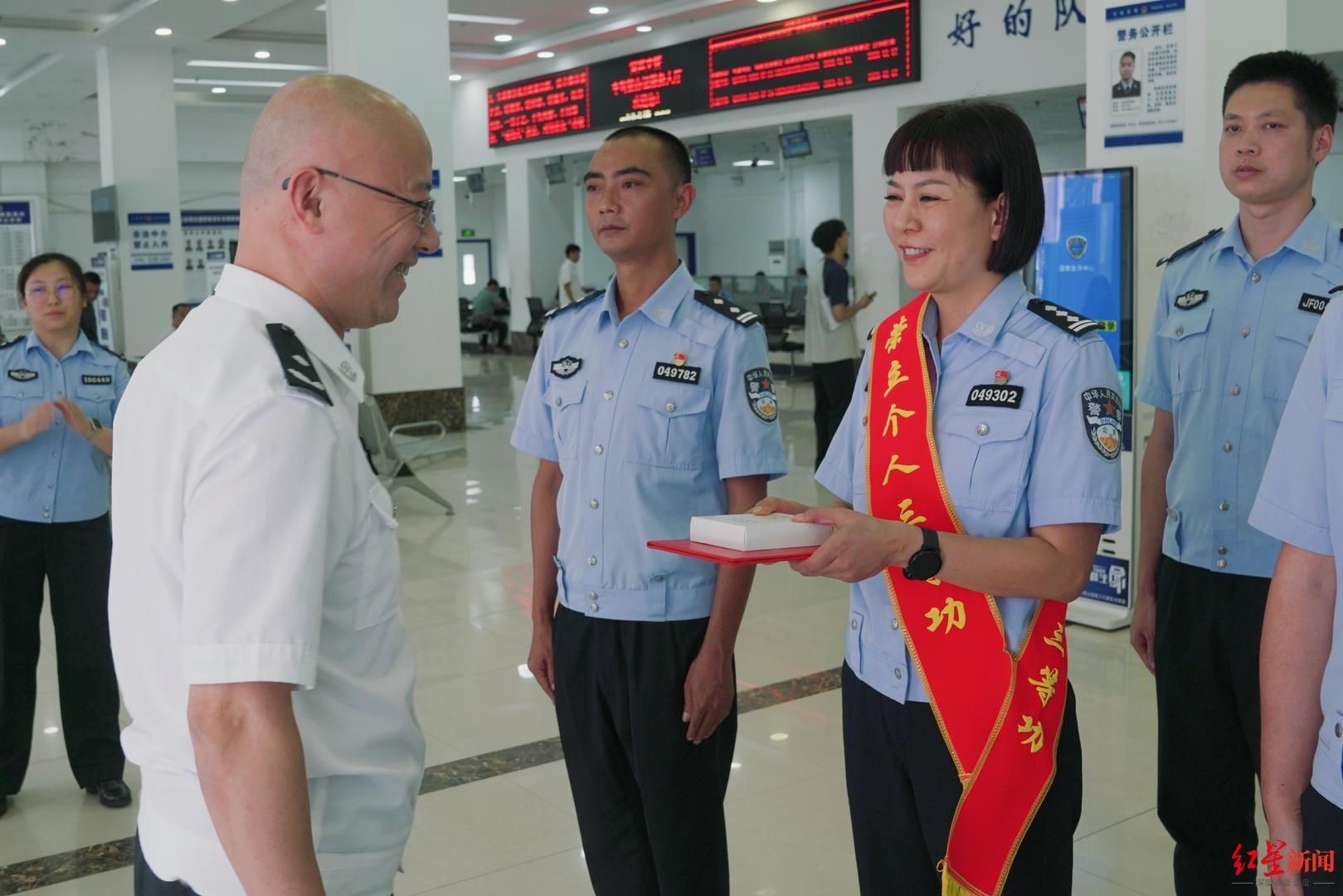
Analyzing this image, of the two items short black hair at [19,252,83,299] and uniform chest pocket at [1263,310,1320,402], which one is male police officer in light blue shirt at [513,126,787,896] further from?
short black hair at [19,252,83,299]

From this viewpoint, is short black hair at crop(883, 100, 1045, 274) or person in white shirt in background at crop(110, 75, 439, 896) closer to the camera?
person in white shirt in background at crop(110, 75, 439, 896)

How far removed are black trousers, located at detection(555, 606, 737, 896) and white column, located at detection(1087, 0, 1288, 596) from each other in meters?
2.66

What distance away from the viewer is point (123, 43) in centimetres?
1332

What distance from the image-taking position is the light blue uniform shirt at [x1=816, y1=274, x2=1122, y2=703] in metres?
1.68

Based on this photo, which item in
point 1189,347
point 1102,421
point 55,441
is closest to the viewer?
point 1102,421

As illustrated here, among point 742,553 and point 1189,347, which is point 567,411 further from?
point 1189,347

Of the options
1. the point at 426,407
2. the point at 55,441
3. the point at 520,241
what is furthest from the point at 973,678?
the point at 520,241

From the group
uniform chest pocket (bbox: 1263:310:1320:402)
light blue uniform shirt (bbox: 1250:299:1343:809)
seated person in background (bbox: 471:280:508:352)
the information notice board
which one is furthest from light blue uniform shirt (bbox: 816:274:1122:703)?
seated person in background (bbox: 471:280:508:352)

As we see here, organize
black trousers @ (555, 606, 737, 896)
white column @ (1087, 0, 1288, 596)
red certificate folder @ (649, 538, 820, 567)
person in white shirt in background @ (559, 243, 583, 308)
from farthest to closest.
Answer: person in white shirt in background @ (559, 243, 583, 308) → white column @ (1087, 0, 1288, 596) → black trousers @ (555, 606, 737, 896) → red certificate folder @ (649, 538, 820, 567)

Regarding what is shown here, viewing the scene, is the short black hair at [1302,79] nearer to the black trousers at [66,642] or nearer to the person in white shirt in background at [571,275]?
the black trousers at [66,642]

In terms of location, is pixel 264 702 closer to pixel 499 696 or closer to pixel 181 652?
pixel 181 652

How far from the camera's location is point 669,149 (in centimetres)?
232

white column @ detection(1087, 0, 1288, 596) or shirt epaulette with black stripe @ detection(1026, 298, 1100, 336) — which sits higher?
white column @ detection(1087, 0, 1288, 596)

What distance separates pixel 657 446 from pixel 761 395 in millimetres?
221
